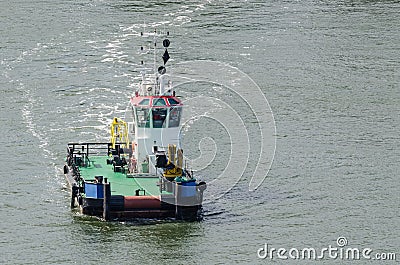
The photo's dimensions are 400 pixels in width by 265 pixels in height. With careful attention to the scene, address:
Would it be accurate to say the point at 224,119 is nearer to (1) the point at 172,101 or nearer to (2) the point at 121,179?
(1) the point at 172,101

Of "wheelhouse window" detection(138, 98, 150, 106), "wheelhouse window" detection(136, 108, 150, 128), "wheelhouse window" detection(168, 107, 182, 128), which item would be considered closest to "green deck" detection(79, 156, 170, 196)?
"wheelhouse window" detection(136, 108, 150, 128)

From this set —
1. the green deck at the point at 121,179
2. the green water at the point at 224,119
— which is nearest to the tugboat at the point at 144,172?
the green deck at the point at 121,179

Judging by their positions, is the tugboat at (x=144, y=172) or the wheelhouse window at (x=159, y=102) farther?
the wheelhouse window at (x=159, y=102)

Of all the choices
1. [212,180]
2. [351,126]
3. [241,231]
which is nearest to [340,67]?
[351,126]

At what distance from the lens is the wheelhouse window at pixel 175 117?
1784 inches

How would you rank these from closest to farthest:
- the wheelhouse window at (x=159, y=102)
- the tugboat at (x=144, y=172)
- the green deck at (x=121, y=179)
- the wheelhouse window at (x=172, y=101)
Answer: the tugboat at (x=144, y=172) → the green deck at (x=121, y=179) → the wheelhouse window at (x=159, y=102) → the wheelhouse window at (x=172, y=101)

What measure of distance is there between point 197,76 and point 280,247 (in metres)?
29.7

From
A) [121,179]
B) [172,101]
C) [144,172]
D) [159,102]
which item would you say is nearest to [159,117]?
[159,102]

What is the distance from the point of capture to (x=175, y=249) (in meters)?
41.2

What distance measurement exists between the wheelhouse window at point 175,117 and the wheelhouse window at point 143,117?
87 centimetres

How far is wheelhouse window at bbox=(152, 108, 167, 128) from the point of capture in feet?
148

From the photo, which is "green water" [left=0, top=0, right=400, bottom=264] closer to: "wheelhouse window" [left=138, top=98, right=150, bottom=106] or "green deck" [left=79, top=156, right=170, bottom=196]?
"green deck" [left=79, top=156, right=170, bottom=196]

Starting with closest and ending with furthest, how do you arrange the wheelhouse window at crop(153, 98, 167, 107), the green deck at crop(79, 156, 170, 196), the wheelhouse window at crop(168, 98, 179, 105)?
the green deck at crop(79, 156, 170, 196) → the wheelhouse window at crop(153, 98, 167, 107) → the wheelhouse window at crop(168, 98, 179, 105)

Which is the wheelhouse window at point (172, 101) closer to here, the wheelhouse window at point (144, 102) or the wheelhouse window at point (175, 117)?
the wheelhouse window at point (175, 117)
